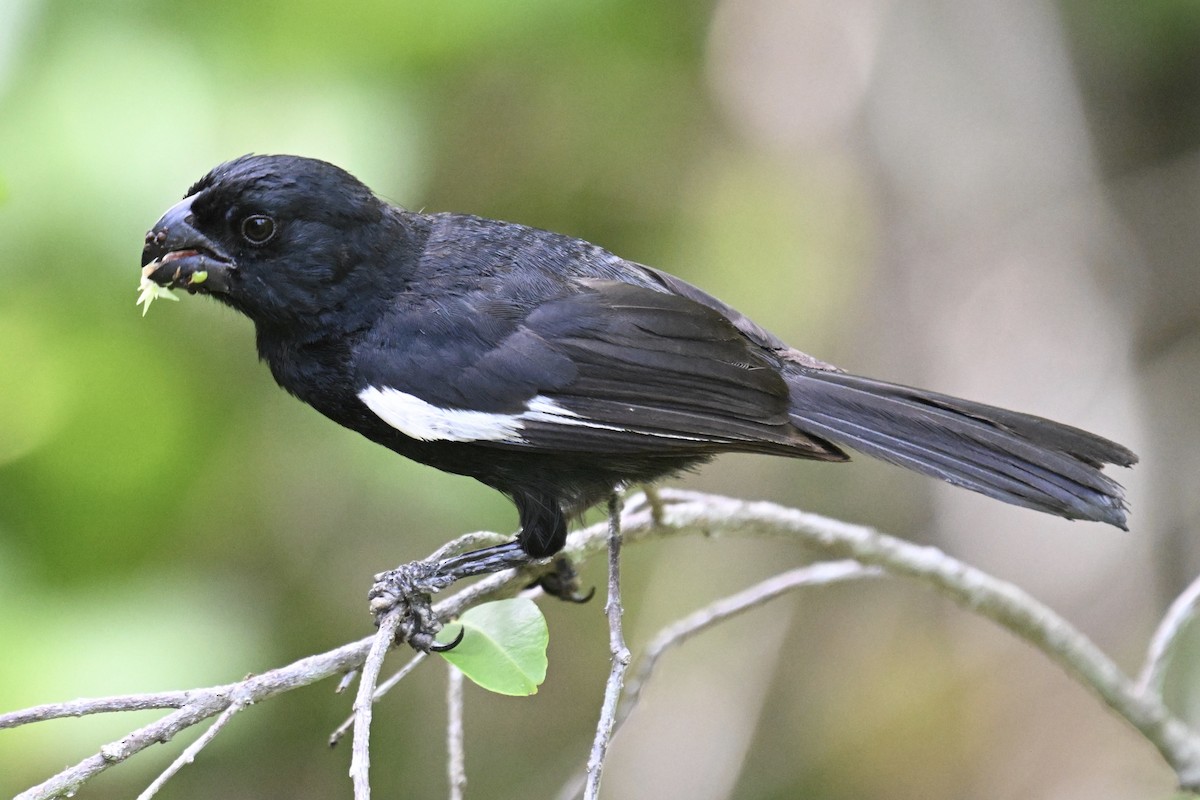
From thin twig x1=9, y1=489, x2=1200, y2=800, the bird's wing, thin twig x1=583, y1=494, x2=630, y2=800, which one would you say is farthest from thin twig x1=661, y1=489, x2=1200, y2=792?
thin twig x1=583, y1=494, x2=630, y2=800

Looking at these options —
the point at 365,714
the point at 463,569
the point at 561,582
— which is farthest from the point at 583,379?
the point at 365,714

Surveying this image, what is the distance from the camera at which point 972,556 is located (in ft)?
14.0

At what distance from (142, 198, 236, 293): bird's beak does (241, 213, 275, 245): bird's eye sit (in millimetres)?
68

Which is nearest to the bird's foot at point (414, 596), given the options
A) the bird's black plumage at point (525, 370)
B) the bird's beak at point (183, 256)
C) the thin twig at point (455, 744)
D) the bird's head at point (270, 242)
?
the thin twig at point (455, 744)

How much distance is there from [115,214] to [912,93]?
9.80 ft

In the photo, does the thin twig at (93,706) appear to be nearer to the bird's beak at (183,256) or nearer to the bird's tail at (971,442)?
the bird's beak at (183,256)

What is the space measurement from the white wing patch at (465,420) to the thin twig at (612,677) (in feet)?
0.85

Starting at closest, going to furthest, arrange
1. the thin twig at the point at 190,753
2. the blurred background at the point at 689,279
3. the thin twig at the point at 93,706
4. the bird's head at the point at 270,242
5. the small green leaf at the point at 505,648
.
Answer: the thin twig at the point at 190,753 < the thin twig at the point at 93,706 < the small green leaf at the point at 505,648 < the bird's head at the point at 270,242 < the blurred background at the point at 689,279

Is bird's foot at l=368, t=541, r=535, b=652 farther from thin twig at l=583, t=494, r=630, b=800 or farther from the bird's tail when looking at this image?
the bird's tail

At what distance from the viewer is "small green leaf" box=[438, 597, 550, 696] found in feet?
5.89

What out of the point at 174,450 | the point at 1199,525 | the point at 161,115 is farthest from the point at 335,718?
the point at 1199,525

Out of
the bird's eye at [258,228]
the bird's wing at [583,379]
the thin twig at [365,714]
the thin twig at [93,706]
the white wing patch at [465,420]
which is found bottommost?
the thin twig at [93,706]

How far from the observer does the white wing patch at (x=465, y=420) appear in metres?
2.49

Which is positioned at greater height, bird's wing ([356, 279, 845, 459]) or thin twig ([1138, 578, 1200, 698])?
bird's wing ([356, 279, 845, 459])
